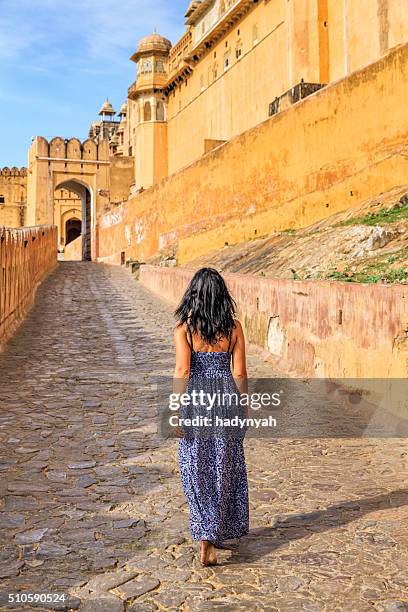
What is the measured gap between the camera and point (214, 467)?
11.0ft

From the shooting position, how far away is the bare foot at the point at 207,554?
10.4 ft

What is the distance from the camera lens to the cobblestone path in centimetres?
292

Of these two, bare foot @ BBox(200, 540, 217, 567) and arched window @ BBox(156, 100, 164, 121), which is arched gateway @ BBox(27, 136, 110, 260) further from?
bare foot @ BBox(200, 540, 217, 567)

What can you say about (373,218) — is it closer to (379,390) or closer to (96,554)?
(379,390)

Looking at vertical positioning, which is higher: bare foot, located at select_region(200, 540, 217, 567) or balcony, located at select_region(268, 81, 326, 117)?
balcony, located at select_region(268, 81, 326, 117)

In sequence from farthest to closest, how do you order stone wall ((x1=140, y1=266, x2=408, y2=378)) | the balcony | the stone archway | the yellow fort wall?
1. the stone archway
2. the balcony
3. the yellow fort wall
4. stone wall ((x1=140, y1=266, x2=408, y2=378))

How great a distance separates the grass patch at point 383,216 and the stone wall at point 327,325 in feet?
8.72

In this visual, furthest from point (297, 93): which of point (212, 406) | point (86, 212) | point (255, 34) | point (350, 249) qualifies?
point (86, 212)

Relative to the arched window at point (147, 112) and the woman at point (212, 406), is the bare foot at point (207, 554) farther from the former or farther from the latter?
the arched window at point (147, 112)

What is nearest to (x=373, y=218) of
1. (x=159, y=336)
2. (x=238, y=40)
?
(x=159, y=336)

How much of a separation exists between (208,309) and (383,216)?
8755 millimetres

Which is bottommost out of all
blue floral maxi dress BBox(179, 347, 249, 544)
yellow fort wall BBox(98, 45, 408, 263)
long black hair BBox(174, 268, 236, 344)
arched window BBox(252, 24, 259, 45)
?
blue floral maxi dress BBox(179, 347, 249, 544)

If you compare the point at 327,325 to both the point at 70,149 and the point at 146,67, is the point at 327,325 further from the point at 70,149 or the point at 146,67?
the point at 146,67

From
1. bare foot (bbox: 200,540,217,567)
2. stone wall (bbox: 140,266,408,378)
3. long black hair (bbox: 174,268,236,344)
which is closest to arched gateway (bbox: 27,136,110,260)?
stone wall (bbox: 140,266,408,378)
